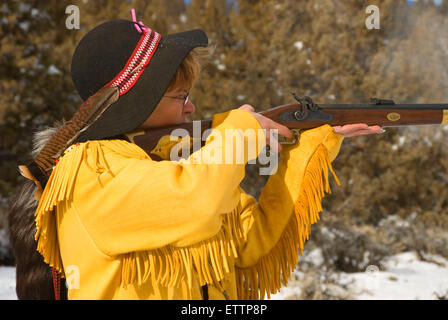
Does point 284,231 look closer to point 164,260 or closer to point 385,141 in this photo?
point 164,260

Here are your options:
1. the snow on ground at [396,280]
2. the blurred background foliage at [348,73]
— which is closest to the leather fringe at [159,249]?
the snow on ground at [396,280]

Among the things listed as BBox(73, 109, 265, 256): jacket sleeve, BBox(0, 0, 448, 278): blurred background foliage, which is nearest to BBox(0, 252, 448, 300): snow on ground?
BBox(0, 0, 448, 278): blurred background foliage

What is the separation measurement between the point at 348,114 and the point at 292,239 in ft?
1.92

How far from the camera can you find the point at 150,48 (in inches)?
64.7

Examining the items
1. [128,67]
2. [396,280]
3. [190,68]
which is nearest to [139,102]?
[128,67]

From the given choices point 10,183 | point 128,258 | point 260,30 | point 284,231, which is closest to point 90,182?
point 128,258

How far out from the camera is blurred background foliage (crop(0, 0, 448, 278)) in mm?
5852

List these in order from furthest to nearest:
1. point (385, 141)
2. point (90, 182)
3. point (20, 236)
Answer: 1. point (385, 141)
2. point (20, 236)
3. point (90, 182)

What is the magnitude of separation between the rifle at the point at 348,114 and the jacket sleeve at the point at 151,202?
0.86 ft

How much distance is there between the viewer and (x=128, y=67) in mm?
1616

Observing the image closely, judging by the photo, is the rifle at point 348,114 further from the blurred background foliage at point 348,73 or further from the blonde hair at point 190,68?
the blurred background foliage at point 348,73

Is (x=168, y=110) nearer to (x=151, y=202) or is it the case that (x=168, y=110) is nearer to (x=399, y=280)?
(x=151, y=202)

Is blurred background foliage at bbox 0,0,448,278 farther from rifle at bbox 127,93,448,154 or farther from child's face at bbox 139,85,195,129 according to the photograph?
child's face at bbox 139,85,195,129

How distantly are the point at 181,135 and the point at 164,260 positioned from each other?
0.44 meters
